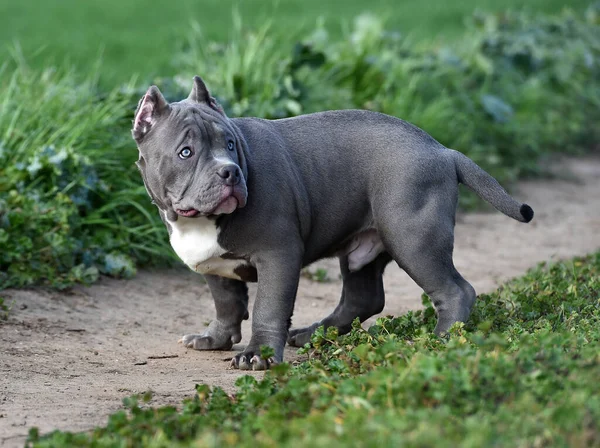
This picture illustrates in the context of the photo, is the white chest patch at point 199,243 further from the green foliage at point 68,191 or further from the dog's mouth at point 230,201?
the green foliage at point 68,191

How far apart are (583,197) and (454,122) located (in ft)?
5.15

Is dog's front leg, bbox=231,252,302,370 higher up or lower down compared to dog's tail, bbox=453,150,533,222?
lower down

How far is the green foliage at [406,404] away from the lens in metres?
3.28

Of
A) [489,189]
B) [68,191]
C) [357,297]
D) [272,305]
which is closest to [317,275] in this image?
[357,297]

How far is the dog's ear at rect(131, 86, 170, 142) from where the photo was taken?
509 centimetres

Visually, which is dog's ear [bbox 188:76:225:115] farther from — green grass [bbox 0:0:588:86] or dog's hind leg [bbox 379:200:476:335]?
green grass [bbox 0:0:588:86]

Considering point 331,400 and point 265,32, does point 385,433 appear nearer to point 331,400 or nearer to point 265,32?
point 331,400

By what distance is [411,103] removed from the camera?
10.5m

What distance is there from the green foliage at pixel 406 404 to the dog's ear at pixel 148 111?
1.48 metres

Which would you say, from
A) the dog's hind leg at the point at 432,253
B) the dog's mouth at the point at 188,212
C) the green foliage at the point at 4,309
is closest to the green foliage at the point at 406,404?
the dog's hind leg at the point at 432,253

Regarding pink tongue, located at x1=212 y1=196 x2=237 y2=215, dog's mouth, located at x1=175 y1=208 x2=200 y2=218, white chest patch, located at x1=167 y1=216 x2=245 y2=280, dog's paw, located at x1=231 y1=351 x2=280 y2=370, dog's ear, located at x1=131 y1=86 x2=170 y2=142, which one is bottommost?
dog's paw, located at x1=231 y1=351 x2=280 y2=370

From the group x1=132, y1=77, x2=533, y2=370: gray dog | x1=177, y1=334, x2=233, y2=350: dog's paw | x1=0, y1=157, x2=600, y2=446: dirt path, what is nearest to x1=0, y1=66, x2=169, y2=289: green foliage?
x1=0, y1=157, x2=600, y2=446: dirt path

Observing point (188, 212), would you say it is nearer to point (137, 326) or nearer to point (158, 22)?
point (137, 326)

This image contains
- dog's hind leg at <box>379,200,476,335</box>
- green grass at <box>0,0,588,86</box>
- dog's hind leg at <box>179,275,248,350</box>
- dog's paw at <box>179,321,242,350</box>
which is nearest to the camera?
dog's hind leg at <box>379,200,476,335</box>
